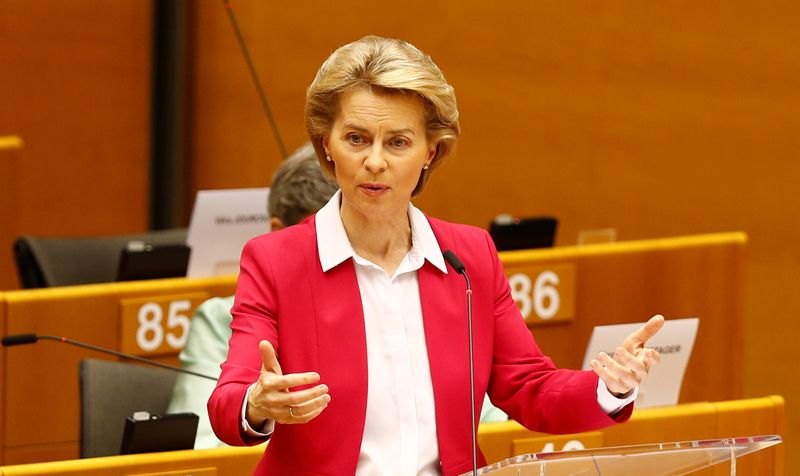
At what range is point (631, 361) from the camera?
2.19m

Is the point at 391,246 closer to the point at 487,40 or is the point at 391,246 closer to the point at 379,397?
the point at 379,397

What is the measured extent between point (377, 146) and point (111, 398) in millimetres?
1605

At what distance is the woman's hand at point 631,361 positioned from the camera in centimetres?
219

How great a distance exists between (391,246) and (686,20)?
10.7ft

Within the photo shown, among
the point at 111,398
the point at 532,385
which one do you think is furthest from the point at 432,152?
the point at 111,398

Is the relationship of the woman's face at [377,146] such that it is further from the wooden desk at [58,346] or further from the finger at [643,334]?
the wooden desk at [58,346]

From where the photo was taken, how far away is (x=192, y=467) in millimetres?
2924

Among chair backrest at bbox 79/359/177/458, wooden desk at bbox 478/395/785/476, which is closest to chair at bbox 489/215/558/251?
chair backrest at bbox 79/359/177/458

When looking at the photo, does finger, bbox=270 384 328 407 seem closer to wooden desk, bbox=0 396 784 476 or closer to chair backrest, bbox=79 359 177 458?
wooden desk, bbox=0 396 784 476

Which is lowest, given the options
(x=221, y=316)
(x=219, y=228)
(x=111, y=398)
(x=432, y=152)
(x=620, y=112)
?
(x=111, y=398)

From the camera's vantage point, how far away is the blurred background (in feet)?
17.0

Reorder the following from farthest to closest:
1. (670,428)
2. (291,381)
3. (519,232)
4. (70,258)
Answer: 1. (70,258)
2. (519,232)
3. (670,428)
4. (291,381)

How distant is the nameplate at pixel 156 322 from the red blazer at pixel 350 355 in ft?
6.63

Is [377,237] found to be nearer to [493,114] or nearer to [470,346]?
[470,346]
